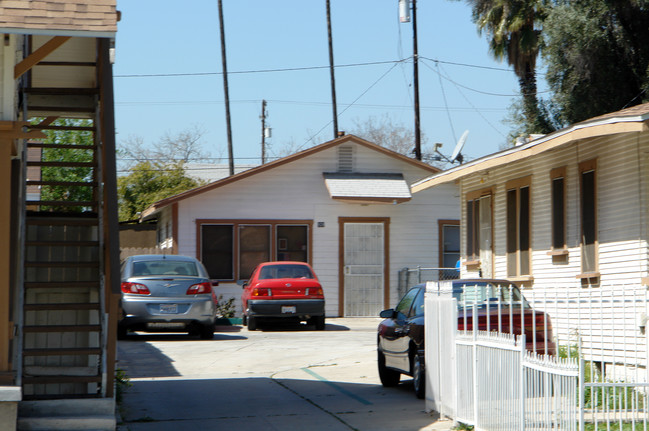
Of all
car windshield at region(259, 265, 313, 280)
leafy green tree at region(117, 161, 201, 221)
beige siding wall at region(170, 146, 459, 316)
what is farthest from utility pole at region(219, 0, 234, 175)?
car windshield at region(259, 265, 313, 280)

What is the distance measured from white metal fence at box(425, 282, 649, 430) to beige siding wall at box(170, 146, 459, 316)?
49.6ft

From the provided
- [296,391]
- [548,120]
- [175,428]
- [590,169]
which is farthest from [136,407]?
[548,120]

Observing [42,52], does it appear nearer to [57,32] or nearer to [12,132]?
[57,32]

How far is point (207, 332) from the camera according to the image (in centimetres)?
1989

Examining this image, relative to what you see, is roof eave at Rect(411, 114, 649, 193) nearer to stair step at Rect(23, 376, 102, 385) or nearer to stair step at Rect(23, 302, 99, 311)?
stair step at Rect(23, 302, 99, 311)

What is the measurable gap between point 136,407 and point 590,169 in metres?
7.33

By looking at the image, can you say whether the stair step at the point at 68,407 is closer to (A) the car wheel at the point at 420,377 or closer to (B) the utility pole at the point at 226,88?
(A) the car wheel at the point at 420,377

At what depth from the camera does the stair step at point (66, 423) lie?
9.00 metres

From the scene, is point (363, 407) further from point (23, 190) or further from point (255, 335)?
point (255, 335)

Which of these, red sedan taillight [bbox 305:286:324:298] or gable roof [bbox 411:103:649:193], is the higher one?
gable roof [bbox 411:103:649:193]

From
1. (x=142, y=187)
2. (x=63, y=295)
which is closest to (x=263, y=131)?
(x=142, y=187)

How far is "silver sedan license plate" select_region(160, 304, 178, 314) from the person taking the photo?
19.1 m

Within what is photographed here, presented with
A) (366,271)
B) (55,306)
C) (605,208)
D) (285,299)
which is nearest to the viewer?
(55,306)

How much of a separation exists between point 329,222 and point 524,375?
19.2 metres
